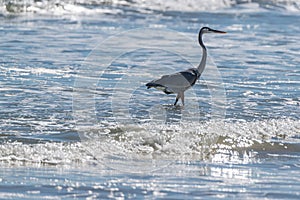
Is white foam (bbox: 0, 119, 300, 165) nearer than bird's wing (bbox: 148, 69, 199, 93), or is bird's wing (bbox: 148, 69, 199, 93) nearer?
white foam (bbox: 0, 119, 300, 165)

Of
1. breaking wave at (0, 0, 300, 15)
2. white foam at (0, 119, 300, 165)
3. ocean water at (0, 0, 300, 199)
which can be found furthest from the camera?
breaking wave at (0, 0, 300, 15)

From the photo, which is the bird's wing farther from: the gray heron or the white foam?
the white foam

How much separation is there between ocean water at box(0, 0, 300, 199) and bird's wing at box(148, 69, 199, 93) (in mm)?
223

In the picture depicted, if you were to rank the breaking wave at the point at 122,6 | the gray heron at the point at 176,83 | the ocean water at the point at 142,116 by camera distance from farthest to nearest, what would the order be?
the breaking wave at the point at 122,6 → the gray heron at the point at 176,83 → the ocean water at the point at 142,116

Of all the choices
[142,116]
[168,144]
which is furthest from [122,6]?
[168,144]

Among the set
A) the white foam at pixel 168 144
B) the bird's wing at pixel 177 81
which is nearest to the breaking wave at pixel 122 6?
the bird's wing at pixel 177 81

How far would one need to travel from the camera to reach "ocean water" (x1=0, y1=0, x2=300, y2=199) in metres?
6.00

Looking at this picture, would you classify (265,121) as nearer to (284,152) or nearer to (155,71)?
(284,152)

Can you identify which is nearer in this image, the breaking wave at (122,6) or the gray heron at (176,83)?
the gray heron at (176,83)

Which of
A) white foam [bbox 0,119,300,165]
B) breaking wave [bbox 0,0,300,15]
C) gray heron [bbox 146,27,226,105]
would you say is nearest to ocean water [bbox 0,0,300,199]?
white foam [bbox 0,119,300,165]

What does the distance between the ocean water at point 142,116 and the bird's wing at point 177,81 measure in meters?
0.22

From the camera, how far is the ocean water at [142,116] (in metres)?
6.00

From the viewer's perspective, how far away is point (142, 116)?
8742 millimetres

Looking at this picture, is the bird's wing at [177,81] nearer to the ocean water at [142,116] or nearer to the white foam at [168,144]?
the ocean water at [142,116]
